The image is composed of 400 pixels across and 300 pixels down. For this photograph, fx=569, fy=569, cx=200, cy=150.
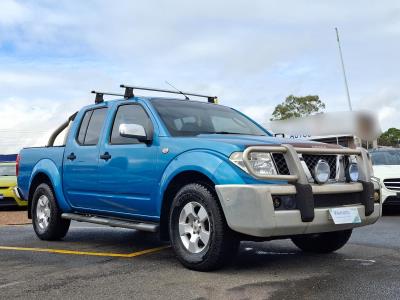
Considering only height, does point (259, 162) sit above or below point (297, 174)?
above

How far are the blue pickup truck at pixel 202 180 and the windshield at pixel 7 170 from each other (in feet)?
28.4

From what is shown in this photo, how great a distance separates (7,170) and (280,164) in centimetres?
1234

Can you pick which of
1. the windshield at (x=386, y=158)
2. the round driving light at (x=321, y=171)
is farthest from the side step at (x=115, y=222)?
the windshield at (x=386, y=158)

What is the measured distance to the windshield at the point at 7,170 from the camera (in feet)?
51.6

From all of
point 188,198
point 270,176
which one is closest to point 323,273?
point 270,176

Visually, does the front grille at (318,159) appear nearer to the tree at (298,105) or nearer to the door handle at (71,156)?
the door handle at (71,156)

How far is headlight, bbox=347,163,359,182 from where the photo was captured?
18.6ft

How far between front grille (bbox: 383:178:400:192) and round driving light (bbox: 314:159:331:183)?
621 centimetres

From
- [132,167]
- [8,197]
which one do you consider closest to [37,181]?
[132,167]

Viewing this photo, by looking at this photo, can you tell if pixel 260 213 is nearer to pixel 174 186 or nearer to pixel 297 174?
pixel 297 174

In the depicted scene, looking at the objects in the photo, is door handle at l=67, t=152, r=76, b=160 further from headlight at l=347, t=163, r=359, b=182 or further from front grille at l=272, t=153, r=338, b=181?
headlight at l=347, t=163, r=359, b=182

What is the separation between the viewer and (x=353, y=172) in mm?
5707

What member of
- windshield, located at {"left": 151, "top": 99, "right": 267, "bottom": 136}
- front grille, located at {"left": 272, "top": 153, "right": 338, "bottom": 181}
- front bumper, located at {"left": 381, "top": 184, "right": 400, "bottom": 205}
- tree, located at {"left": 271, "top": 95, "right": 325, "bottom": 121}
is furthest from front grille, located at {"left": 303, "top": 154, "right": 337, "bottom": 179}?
tree, located at {"left": 271, "top": 95, "right": 325, "bottom": 121}

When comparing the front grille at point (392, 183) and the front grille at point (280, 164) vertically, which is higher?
the front grille at point (280, 164)
